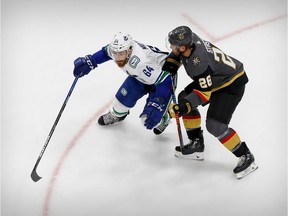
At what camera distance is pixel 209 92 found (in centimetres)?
358

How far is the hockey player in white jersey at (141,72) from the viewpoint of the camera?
374 cm

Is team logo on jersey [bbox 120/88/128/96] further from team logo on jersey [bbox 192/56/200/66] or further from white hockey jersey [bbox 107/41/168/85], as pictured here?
team logo on jersey [bbox 192/56/200/66]

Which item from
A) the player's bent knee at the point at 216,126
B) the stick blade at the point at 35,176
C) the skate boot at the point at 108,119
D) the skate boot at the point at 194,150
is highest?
the skate boot at the point at 108,119

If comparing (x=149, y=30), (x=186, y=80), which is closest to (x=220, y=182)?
(x=186, y=80)

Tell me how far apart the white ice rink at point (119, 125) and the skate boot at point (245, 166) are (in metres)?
0.05

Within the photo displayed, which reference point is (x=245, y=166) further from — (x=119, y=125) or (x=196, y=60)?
(x=119, y=125)

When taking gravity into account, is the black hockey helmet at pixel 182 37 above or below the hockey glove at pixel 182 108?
above

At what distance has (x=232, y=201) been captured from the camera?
3676mm

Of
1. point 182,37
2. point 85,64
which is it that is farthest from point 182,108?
point 85,64

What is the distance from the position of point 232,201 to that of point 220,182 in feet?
0.60

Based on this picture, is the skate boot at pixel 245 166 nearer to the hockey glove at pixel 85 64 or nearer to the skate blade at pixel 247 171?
the skate blade at pixel 247 171

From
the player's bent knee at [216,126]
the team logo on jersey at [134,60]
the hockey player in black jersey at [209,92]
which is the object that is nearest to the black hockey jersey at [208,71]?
the hockey player in black jersey at [209,92]

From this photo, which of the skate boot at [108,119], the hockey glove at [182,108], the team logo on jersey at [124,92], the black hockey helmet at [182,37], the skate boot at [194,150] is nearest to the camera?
the black hockey helmet at [182,37]
